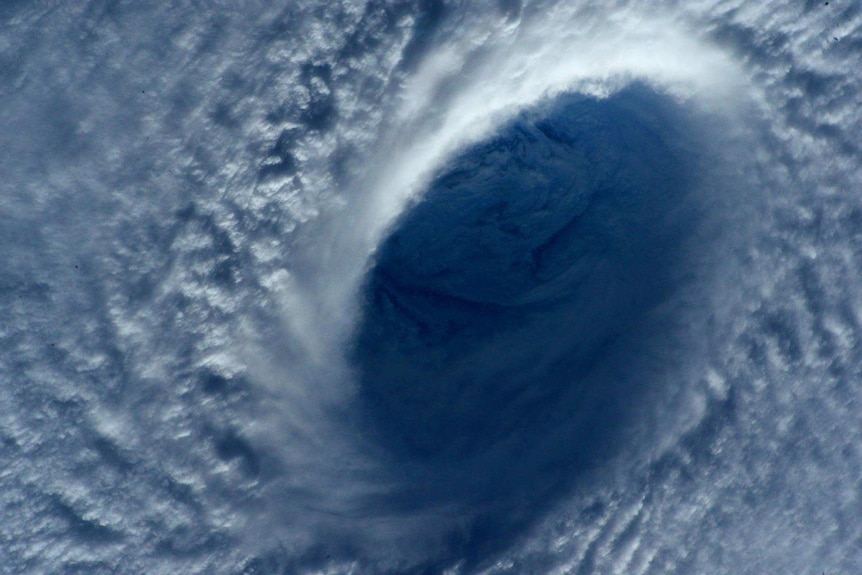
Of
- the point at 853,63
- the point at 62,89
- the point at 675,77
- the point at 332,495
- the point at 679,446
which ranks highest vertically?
the point at 62,89

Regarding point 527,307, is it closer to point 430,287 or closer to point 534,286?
point 534,286

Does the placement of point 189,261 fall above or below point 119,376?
above

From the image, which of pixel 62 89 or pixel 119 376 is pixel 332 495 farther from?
pixel 62 89

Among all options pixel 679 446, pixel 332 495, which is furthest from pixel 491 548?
pixel 679 446

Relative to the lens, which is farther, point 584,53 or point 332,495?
point 584,53
